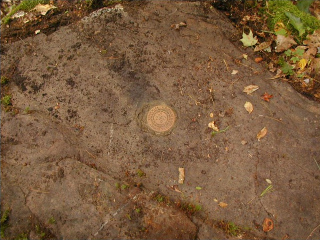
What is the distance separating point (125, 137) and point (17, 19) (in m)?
2.14

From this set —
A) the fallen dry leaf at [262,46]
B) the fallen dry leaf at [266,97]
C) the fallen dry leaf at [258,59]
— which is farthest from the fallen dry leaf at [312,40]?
the fallen dry leaf at [266,97]

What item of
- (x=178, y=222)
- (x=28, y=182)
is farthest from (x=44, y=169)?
(x=178, y=222)

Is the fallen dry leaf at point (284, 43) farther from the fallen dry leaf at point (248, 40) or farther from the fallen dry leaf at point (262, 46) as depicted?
the fallen dry leaf at point (248, 40)

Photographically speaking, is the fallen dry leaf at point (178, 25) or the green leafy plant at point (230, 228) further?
the fallen dry leaf at point (178, 25)

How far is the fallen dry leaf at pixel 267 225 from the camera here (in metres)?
2.40

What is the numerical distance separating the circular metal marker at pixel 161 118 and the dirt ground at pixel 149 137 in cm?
7

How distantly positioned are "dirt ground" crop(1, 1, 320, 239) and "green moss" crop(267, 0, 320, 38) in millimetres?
560

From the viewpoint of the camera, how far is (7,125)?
264 cm

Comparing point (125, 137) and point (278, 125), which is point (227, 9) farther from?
point (125, 137)

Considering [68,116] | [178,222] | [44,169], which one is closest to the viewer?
[178,222]

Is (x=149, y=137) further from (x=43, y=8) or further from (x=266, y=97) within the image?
(x=43, y=8)

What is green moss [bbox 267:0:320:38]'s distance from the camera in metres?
3.02

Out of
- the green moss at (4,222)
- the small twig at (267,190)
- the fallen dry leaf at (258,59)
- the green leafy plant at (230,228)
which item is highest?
the fallen dry leaf at (258,59)

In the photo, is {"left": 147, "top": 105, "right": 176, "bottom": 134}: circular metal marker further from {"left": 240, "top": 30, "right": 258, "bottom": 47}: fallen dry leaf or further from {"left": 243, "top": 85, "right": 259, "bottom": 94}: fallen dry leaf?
{"left": 240, "top": 30, "right": 258, "bottom": 47}: fallen dry leaf
